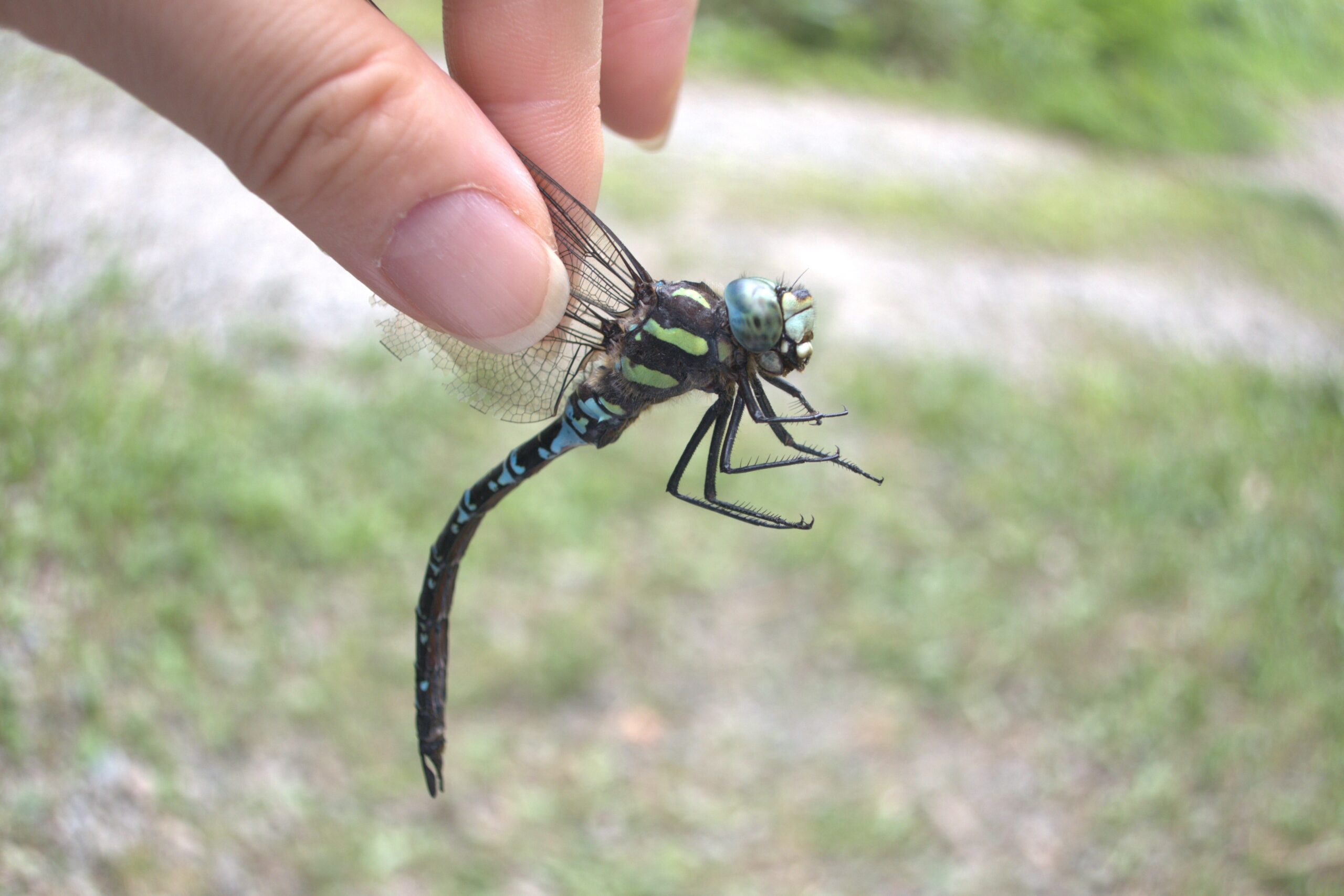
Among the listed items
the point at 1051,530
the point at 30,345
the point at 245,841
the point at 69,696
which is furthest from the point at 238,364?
the point at 1051,530

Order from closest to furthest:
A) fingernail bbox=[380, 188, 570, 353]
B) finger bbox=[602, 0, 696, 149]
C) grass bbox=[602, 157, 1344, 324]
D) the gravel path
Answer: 1. fingernail bbox=[380, 188, 570, 353]
2. finger bbox=[602, 0, 696, 149]
3. the gravel path
4. grass bbox=[602, 157, 1344, 324]

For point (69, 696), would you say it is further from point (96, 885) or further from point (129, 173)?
point (129, 173)

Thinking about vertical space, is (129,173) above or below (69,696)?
below

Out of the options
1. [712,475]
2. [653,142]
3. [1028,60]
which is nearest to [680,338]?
[712,475]

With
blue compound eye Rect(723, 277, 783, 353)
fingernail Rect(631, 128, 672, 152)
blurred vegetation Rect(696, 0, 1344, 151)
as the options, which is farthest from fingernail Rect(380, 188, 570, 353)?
blurred vegetation Rect(696, 0, 1344, 151)

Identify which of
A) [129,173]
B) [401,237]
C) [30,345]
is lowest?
[129,173]

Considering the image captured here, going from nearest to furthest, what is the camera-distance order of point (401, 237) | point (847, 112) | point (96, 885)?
point (401, 237)
point (96, 885)
point (847, 112)

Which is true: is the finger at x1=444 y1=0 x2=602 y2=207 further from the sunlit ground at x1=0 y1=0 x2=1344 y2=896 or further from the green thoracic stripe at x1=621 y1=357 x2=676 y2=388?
the sunlit ground at x1=0 y1=0 x2=1344 y2=896
